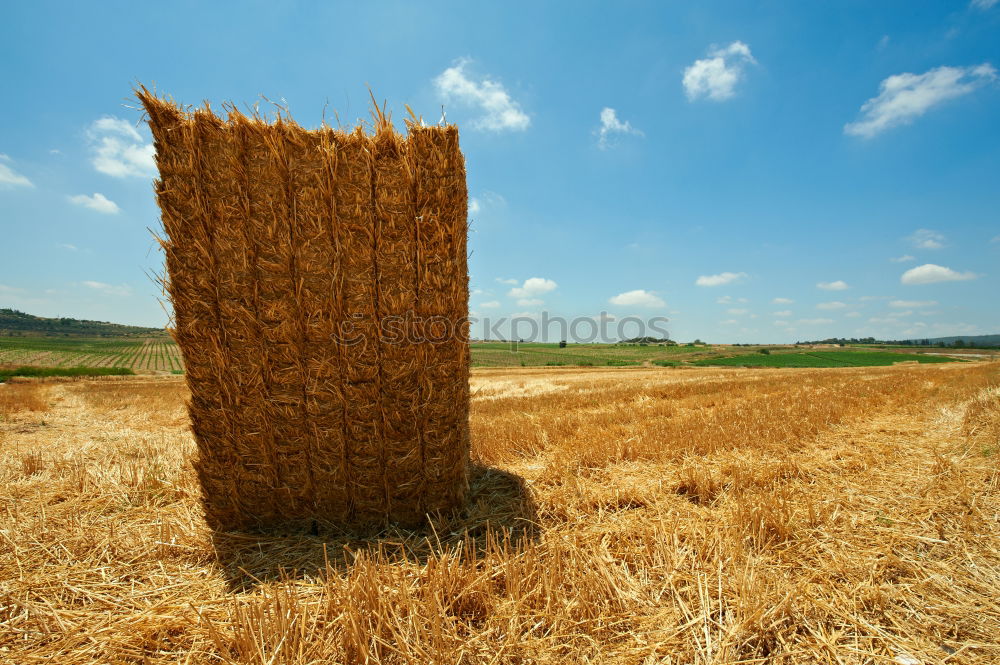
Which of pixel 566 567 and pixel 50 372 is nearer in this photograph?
pixel 566 567

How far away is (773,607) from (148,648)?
10.7ft

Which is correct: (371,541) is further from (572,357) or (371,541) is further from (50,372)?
(572,357)

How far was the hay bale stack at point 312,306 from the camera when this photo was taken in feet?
10.3

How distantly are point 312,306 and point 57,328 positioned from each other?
152 metres

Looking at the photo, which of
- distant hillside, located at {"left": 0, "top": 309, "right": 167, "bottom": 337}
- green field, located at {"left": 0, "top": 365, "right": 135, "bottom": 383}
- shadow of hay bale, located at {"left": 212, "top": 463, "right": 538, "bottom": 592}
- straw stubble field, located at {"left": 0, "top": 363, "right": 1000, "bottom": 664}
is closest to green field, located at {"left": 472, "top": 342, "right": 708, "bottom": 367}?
green field, located at {"left": 0, "top": 365, "right": 135, "bottom": 383}

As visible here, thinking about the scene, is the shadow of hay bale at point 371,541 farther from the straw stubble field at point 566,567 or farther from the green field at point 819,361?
the green field at point 819,361

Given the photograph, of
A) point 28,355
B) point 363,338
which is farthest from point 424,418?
point 28,355

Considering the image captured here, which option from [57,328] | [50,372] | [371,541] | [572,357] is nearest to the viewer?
[371,541]

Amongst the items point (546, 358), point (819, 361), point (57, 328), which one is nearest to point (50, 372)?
point (546, 358)

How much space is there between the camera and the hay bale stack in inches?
124

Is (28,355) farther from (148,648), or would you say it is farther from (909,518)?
(909,518)

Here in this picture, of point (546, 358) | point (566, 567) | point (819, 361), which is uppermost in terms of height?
point (566, 567)

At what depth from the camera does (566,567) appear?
2424 millimetres

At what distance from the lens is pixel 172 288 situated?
3.17 meters
